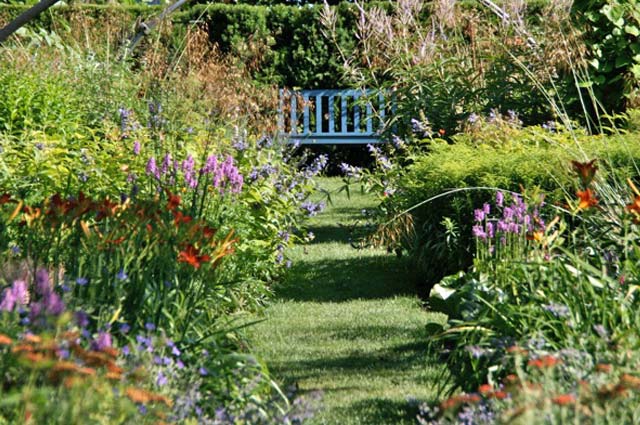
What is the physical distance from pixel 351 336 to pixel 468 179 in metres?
1.19

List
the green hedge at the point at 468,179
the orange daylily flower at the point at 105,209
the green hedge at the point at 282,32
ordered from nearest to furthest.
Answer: the orange daylily flower at the point at 105,209 < the green hedge at the point at 468,179 < the green hedge at the point at 282,32

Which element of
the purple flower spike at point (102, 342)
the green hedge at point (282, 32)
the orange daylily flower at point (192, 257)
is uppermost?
the green hedge at point (282, 32)

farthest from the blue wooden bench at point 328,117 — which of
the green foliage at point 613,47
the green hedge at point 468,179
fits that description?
the green hedge at point 468,179

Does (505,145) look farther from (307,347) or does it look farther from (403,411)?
(403,411)

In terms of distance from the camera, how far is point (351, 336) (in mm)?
4926

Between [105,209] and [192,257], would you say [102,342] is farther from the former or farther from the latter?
[105,209]

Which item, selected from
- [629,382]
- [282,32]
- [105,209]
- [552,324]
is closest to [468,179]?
[552,324]

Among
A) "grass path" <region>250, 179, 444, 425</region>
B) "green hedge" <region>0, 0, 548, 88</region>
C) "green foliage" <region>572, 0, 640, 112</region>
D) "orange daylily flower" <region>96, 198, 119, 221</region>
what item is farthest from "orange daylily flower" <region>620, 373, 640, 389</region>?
"green hedge" <region>0, 0, 548, 88</region>

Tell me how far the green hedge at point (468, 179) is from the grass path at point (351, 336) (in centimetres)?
33

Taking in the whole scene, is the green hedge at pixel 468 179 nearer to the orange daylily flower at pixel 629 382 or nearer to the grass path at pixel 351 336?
the grass path at pixel 351 336

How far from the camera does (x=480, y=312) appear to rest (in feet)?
11.7

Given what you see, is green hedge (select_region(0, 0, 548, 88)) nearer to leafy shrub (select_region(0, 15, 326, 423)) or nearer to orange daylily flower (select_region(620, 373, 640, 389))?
leafy shrub (select_region(0, 15, 326, 423))

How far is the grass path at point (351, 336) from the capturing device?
3928 millimetres

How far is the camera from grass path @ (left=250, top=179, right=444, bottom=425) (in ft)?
12.9
